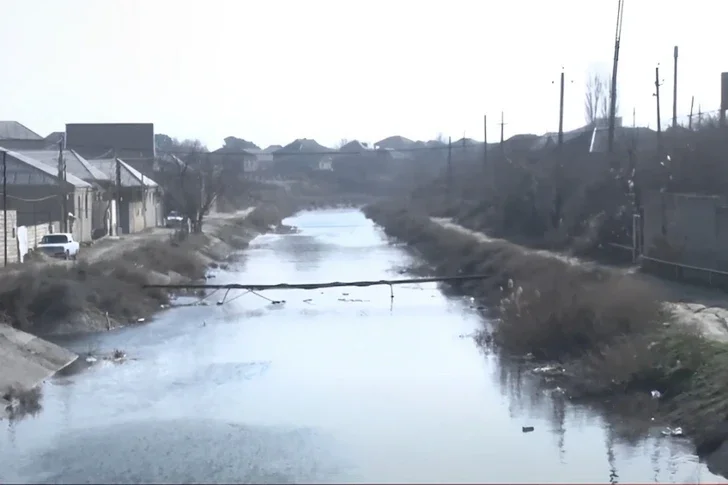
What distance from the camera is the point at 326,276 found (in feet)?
154

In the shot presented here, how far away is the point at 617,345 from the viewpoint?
74.4 ft

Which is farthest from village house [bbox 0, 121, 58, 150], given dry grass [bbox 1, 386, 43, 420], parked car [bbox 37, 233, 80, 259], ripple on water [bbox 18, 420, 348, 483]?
ripple on water [bbox 18, 420, 348, 483]

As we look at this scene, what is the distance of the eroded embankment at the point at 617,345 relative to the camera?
18.7 metres

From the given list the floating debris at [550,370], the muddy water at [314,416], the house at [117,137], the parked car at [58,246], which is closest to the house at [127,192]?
the house at [117,137]

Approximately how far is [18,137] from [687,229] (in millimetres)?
59092

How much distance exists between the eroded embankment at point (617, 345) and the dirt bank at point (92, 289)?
11514 millimetres

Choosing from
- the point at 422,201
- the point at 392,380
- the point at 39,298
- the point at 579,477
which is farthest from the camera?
the point at 422,201

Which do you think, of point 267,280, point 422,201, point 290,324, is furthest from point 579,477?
point 422,201

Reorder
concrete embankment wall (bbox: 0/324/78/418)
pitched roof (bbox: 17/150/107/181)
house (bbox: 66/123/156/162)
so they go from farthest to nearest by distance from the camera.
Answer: house (bbox: 66/123/156/162)
pitched roof (bbox: 17/150/107/181)
concrete embankment wall (bbox: 0/324/78/418)

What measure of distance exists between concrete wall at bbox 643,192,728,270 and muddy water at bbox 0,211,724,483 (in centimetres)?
608

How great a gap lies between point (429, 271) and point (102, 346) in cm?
2164

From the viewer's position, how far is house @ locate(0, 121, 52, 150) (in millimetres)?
77750

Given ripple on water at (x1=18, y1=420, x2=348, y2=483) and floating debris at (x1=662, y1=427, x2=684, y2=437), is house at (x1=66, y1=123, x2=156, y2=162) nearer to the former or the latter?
ripple on water at (x1=18, y1=420, x2=348, y2=483)

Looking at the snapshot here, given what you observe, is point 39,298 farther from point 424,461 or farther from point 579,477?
point 579,477
